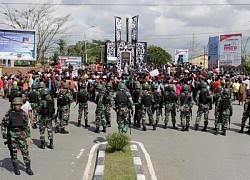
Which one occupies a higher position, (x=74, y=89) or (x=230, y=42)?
(x=230, y=42)

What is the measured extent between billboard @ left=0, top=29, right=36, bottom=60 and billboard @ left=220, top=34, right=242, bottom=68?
18.0 m

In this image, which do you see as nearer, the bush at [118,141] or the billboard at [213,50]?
the bush at [118,141]

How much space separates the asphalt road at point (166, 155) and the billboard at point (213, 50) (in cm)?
2338

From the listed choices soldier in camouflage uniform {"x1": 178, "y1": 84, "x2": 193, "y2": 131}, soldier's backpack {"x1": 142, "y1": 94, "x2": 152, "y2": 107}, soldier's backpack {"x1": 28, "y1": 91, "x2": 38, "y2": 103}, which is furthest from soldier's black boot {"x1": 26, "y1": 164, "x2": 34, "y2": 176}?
soldier in camouflage uniform {"x1": 178, "y1": 84, "x2": 193, "y2": 131}

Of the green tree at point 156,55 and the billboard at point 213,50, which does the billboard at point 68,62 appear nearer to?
the billboard at point 213,50

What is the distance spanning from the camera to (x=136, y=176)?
6957 mm

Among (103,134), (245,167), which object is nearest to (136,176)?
(245,167)

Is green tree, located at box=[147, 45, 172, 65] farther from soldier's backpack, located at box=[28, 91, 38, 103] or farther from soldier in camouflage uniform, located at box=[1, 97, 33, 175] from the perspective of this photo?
soldier in camouflage uniform, located at box=[1, 97, 33, 175]

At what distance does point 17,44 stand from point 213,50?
18976 millimetres

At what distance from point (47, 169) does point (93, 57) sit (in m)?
66.8

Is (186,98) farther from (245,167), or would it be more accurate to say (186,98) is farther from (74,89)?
(74,89)

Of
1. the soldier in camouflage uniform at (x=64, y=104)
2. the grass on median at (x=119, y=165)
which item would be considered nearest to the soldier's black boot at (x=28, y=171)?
the grass on median at (x=119, y=165)

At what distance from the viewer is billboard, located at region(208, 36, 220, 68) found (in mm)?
35056

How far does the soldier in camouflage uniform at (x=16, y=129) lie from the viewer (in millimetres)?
7273
